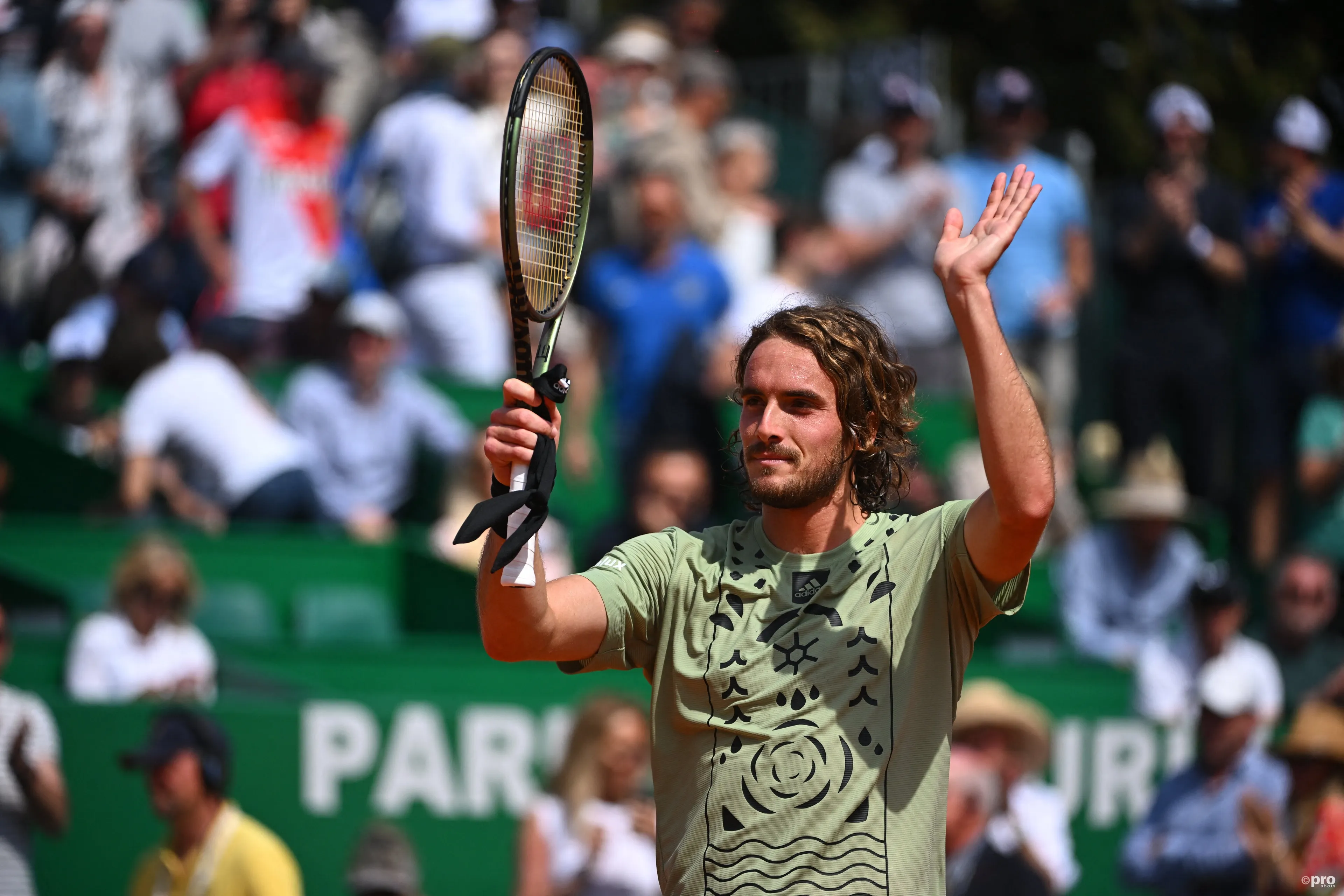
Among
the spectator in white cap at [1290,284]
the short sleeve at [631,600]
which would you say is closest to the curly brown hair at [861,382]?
the short sleeve at [631,600]

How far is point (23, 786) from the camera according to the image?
22.3 ft

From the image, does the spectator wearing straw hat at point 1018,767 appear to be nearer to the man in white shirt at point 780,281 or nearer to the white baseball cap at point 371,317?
the man in white shirt at point 780,281

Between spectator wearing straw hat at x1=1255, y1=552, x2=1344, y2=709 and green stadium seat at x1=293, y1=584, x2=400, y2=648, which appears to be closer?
spectator wearing straw hat at x1=1255, y1=552, x2=1344, y2=709

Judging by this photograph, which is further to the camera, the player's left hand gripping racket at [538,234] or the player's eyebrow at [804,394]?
the player's eyebrow at [804,394]

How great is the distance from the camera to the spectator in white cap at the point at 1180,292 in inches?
392

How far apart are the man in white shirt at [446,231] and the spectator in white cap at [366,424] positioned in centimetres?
48

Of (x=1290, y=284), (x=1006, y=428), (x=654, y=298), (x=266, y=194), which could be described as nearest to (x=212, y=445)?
(x=266, y=194)

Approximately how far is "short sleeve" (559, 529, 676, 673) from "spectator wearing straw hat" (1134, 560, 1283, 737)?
458 centimetres

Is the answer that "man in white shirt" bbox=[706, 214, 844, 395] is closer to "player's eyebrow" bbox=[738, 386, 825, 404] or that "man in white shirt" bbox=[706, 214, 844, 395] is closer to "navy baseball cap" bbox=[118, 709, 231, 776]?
"navy baseball cap" bbox=[118, 709, 231, 776]

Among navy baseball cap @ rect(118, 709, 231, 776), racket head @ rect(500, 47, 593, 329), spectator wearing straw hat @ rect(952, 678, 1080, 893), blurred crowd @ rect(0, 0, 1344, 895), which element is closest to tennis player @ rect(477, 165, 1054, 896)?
racket head @ rect(500, 47, 593, 329)

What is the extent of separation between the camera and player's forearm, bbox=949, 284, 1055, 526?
125 inches

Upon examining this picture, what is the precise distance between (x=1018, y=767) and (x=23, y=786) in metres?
3.59

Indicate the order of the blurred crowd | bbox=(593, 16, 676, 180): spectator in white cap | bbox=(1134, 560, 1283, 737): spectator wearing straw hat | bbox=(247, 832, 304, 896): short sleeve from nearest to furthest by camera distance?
bbox=(247, 832, 304, 896): short sleeve → bbox=(1134, 560, 1283, 737): spectator wearing straw hat → the blurred crowd → bbox=(593, 16, 676, 180): spectator in white cap

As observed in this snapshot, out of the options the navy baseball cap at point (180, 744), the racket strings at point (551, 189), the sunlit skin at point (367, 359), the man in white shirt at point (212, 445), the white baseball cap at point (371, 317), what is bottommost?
the navy baseball cap at point (180, 744)
